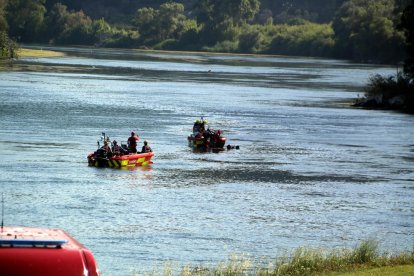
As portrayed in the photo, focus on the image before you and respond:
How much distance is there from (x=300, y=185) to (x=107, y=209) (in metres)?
11.6

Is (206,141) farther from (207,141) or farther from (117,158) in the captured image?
(117,158)

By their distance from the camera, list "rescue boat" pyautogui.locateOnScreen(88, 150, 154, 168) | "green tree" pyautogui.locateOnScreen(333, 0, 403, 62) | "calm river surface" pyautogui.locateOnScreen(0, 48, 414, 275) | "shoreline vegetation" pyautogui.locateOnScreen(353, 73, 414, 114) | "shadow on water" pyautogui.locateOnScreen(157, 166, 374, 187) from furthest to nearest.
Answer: "green tree" pyautogui.locateOnScreen(333, 0, 403, 62)
"shoreline vegetation" pyautogui.locateOnScreen(353, 73, 414, 114)
"rescue boat" pyautogui.locateOnScreen(88, 150, 154, 168)
"shadow on water" pyautogui.locateOnScreen(157, 166, 374, 187)
"calm river surface" pyautogui.locateOnScreen(0, 48, 414, 275)

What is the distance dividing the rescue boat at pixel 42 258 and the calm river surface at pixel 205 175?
1399 centimetres

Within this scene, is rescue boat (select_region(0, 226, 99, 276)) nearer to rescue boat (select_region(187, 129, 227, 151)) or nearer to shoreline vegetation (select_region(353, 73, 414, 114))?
rescue boat (select_region(187, 129, 227, 151))

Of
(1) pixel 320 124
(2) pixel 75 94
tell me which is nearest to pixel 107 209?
(1) pixel 320 124

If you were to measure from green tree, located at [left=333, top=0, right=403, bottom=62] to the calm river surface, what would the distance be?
64.7m

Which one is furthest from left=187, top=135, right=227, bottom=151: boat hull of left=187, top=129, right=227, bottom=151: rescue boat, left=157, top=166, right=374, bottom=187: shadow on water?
left=157, top=166, right=374, bottom=187: shadow on water

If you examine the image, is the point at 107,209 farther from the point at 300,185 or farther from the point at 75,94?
the point at 75,94

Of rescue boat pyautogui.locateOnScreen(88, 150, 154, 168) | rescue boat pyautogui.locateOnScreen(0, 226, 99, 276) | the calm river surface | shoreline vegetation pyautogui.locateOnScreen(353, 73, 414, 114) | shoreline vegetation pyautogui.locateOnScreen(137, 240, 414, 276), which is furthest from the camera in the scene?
shoreline vegetation pyautogui.locateOnScreen(353, 73, 414, 114)

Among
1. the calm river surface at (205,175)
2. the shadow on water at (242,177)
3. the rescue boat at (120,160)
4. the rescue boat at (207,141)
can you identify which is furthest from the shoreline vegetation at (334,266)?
the rescue boat at (207,141)

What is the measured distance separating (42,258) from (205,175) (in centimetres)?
3617

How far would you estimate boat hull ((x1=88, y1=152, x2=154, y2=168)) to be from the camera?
47406 mm

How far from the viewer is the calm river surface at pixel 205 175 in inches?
1222

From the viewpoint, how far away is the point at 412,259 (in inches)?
874
